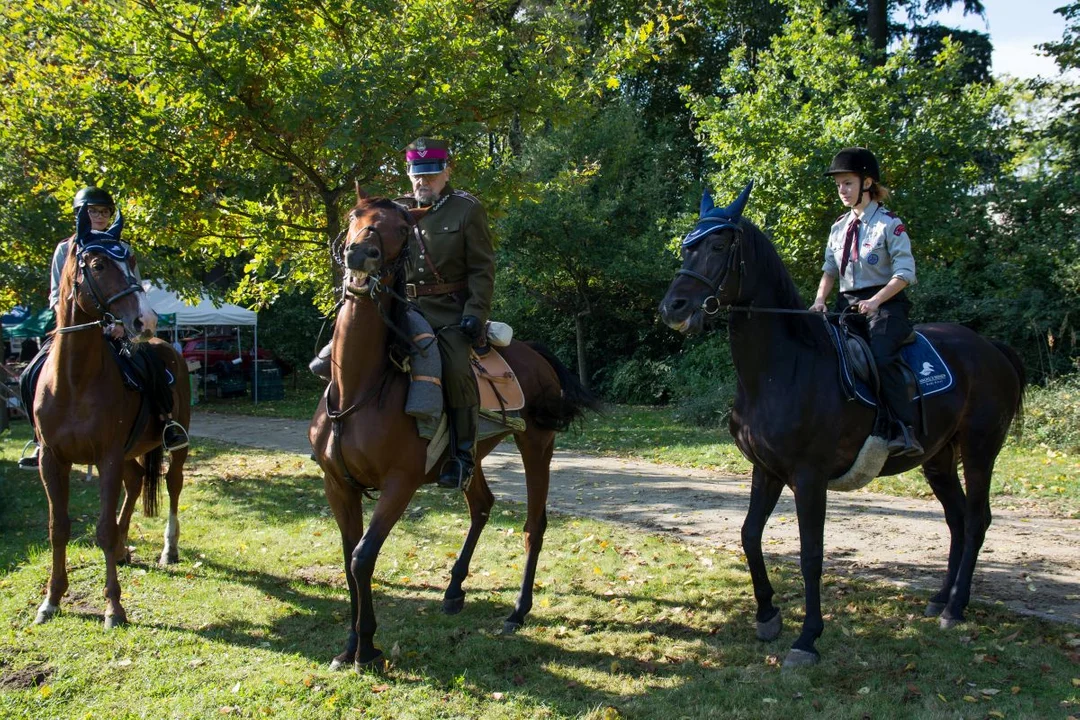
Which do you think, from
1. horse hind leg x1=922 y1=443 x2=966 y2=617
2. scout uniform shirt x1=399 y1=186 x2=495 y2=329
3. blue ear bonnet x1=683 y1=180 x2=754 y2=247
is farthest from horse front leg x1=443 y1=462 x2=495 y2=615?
horse hind leg x1=922 y1=443 x2=966 y2=617

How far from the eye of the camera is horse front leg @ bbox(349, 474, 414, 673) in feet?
16.8

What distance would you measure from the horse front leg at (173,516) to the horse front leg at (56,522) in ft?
4.69

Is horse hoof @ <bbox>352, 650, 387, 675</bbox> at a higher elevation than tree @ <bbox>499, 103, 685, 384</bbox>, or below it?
below

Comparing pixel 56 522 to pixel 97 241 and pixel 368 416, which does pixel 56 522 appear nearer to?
pixel 97 241

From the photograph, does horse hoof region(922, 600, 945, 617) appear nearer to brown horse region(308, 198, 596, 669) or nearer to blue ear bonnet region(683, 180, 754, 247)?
blue ear bonnet region(683, 180, 754, 247)

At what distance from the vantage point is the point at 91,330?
252 inches

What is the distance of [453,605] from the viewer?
21.5ft

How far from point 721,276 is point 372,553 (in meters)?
2.76

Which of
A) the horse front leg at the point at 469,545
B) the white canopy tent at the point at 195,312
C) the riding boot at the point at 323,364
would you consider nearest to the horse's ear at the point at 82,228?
the riding boot at the point at 323,364

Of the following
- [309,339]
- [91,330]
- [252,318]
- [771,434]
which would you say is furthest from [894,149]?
[309,339]

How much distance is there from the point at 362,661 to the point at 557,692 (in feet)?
4.11

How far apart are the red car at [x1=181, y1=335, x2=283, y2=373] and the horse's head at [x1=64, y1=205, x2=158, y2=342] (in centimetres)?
2179

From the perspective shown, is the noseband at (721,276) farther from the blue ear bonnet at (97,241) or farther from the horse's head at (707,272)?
the blue ear bonnet at (97,241)

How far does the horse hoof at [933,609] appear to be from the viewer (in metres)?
6.22
